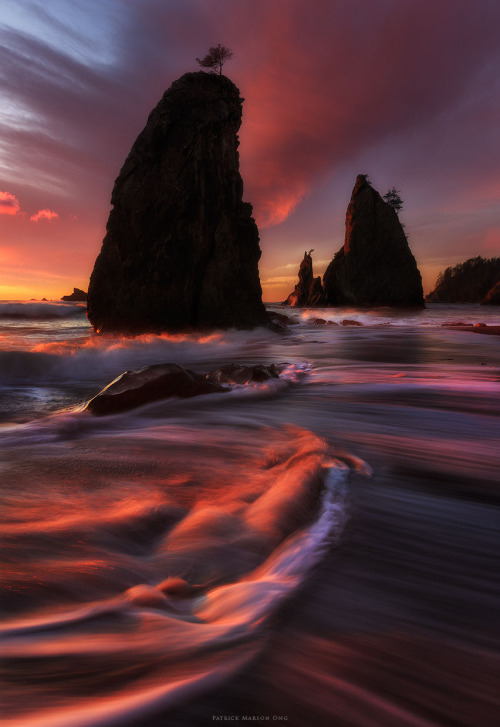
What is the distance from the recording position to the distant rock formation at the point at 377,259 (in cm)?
4969

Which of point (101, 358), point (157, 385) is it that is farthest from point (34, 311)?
point (157, 385)

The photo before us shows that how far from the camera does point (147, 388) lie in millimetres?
3484

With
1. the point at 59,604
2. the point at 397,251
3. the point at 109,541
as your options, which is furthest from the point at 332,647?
the point at 397,251

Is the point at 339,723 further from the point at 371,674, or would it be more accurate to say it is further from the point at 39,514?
the point at 39,514

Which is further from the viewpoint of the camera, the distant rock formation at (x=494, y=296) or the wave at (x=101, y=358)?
the distant rock formation at (x=494, y=296)

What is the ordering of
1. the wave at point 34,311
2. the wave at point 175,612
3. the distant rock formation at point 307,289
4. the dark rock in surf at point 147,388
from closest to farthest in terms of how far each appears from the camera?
the wave at point 175,612 < the dark rock in surf at point 147,388 < the wave at point 34,311 < the distant rock formation at point 307,289

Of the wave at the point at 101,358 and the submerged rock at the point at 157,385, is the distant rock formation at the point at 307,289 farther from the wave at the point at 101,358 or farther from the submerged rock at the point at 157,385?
the submerged rock at the point at 157,385

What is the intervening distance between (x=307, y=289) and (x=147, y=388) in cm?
5576

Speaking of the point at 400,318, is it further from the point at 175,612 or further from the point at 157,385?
the point at 175,612

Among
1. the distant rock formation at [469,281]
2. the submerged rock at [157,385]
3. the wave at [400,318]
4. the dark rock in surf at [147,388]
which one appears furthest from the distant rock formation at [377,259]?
the dark rock in surf at [147,388]

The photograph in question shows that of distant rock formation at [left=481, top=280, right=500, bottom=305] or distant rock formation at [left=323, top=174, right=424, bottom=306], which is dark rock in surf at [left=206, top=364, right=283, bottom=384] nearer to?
distant rock formation at [left=323, top=174, right=424, bottom=306]

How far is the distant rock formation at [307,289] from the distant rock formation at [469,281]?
30242 millimetres

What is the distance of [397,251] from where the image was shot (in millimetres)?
50281

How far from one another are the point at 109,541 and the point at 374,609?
88 cm
